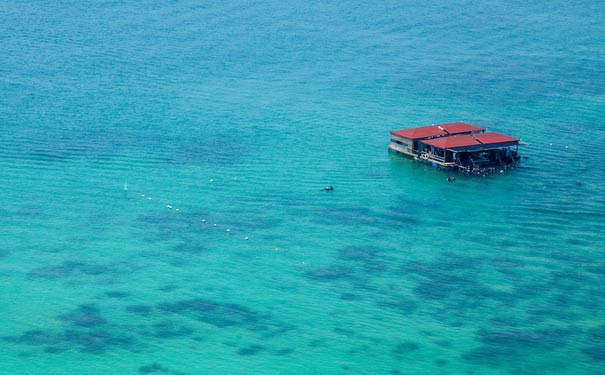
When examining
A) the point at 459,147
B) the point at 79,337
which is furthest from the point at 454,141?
the point at 79,337

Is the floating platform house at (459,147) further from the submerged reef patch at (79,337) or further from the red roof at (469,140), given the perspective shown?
the submerged reef patch at (79,337)

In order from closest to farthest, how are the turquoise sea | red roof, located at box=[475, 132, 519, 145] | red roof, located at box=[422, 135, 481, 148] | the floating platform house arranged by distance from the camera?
the turquoise sea, red roof, located at box=[422, 135, 481, 148], the floating platform house, red roof, located at box=[475, 132, 519, 145]

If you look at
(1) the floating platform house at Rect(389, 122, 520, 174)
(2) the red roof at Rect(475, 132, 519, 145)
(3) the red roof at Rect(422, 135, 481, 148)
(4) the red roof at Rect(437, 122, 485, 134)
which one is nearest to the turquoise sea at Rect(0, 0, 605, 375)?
(1) the floating platform house at Rect(389, 122, 520, 174)

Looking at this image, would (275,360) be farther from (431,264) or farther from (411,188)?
(411,188)

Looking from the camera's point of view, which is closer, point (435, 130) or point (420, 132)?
point (420, 132)

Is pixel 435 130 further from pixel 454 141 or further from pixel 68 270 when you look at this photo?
pixel 68 270

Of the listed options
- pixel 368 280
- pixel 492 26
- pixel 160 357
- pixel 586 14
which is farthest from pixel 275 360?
pixel 586 14

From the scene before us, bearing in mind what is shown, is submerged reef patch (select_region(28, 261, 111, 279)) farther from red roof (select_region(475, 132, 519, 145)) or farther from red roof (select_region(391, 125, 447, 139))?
red roof (select_region(475, 132, 519, 145))

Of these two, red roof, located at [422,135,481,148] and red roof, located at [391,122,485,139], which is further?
red roof, located at [391,122,485,139]
